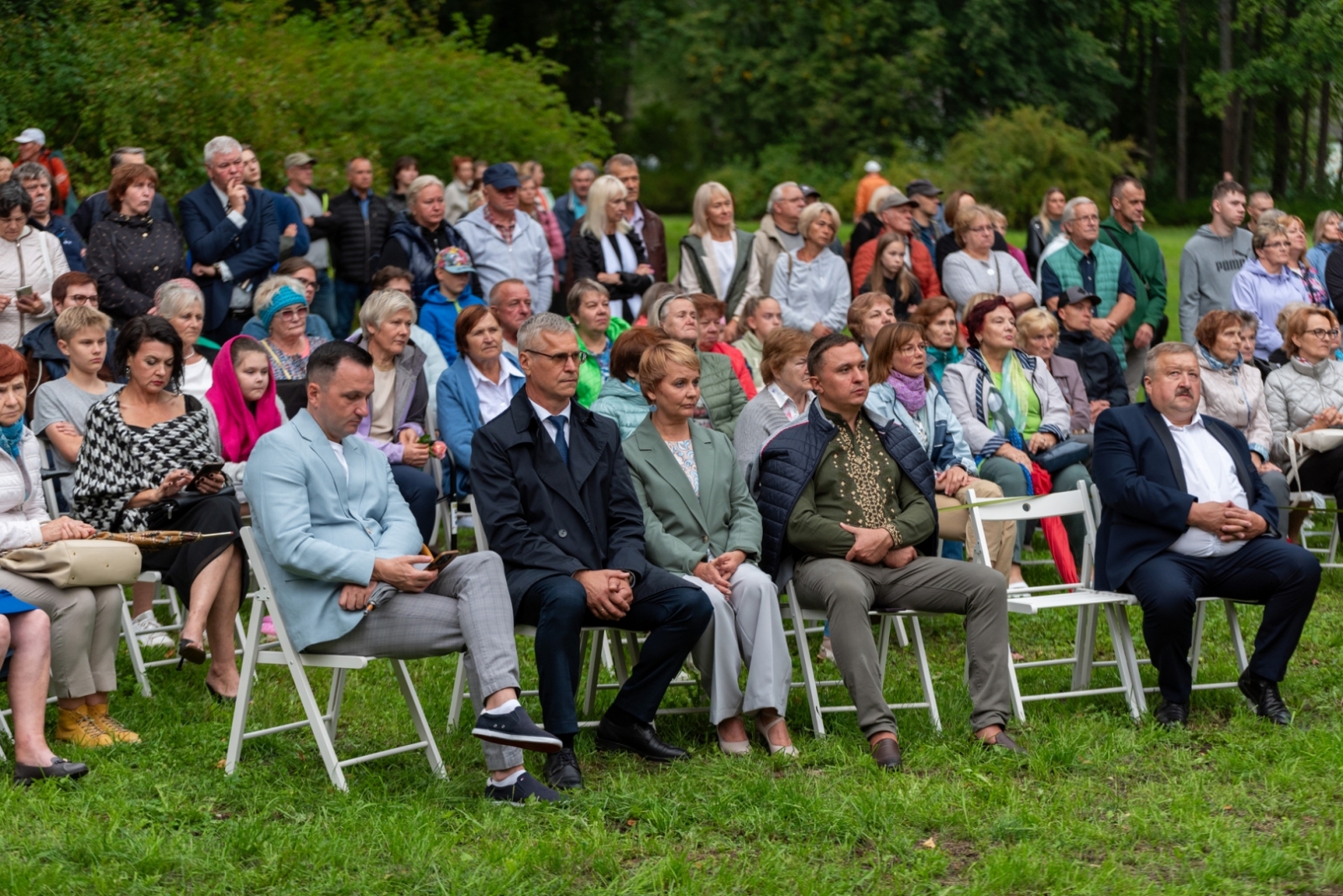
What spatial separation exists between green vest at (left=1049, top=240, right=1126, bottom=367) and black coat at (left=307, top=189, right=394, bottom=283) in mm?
5146

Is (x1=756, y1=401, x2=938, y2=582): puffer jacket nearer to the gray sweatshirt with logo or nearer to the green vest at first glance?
the green vest

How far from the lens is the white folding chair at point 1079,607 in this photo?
21.1 ft

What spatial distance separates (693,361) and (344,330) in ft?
22.5

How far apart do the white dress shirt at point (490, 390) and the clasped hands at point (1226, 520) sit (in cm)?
361

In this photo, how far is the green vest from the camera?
10.9 m

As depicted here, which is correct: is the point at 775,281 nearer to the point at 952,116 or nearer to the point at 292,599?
the point at 292,599

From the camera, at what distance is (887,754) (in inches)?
226

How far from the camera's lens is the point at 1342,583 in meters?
8.83

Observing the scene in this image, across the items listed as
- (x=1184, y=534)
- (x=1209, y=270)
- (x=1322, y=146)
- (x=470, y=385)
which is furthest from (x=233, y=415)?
(x=1322, y=146)

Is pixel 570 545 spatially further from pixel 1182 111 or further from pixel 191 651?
pixel 1182 111

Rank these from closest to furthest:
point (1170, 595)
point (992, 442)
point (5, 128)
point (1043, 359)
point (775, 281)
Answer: point (1170, 595), point (992, 442), point (1043, 359), point (775, 281), point (5, 128)

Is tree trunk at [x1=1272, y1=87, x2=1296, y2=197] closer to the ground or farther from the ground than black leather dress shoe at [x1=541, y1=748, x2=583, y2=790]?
closer to the ground

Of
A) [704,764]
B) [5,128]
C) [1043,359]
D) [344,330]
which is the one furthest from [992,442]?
[5,128]

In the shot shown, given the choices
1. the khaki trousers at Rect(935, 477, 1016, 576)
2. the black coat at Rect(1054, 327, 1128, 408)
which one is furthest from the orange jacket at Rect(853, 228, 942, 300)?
the khaki trousers at Rect(935, 477, 1016, 576)
